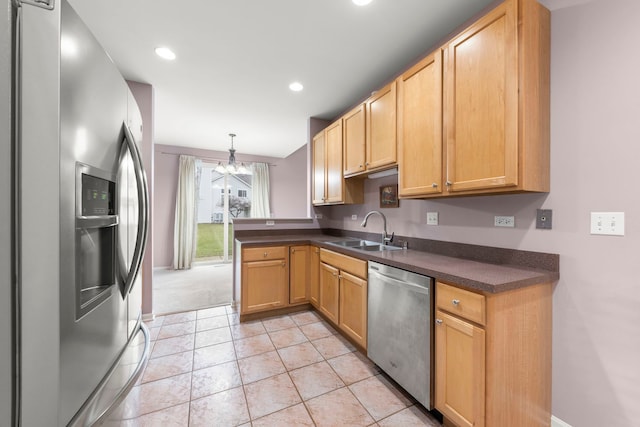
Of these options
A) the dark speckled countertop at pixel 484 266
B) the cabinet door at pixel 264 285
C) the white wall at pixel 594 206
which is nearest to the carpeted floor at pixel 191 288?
the cabinet door at pixel 264 285

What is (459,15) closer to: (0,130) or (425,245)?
(425,245)

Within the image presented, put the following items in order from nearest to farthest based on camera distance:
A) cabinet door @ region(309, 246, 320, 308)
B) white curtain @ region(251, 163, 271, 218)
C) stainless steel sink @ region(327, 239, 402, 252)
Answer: stainless steel sink @ region(327, 239, 402, 252), cabinet door @ region(309, 246, 320, 308), white curtain @ region(251, 163, 271, 218)

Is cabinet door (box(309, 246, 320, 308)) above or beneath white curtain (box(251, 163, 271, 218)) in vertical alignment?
beneath

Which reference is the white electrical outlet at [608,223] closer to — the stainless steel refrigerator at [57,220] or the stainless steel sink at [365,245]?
the stainless steel sink at [365,245]

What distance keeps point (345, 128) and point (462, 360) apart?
2414mm

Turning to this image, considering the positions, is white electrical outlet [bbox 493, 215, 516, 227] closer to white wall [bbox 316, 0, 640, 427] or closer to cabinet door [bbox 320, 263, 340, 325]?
white wall [bbox 316, 0, 640, 427]

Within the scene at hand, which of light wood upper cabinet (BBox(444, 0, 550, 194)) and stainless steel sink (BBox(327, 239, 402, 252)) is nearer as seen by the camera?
light wood upper cabinet (BBox(444, 0, 550, 194))

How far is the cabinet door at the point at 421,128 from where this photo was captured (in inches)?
70.1

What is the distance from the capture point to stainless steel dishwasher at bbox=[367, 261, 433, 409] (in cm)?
155

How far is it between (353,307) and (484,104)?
5.87 ft

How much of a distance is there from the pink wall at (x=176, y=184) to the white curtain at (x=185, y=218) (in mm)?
169

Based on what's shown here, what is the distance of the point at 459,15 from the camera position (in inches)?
73.1

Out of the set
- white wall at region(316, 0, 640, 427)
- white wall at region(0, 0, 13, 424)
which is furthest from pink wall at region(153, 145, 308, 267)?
white wall at region(0, 0, 13, 424)

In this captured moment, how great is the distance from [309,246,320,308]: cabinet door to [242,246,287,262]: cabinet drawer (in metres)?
0.34
